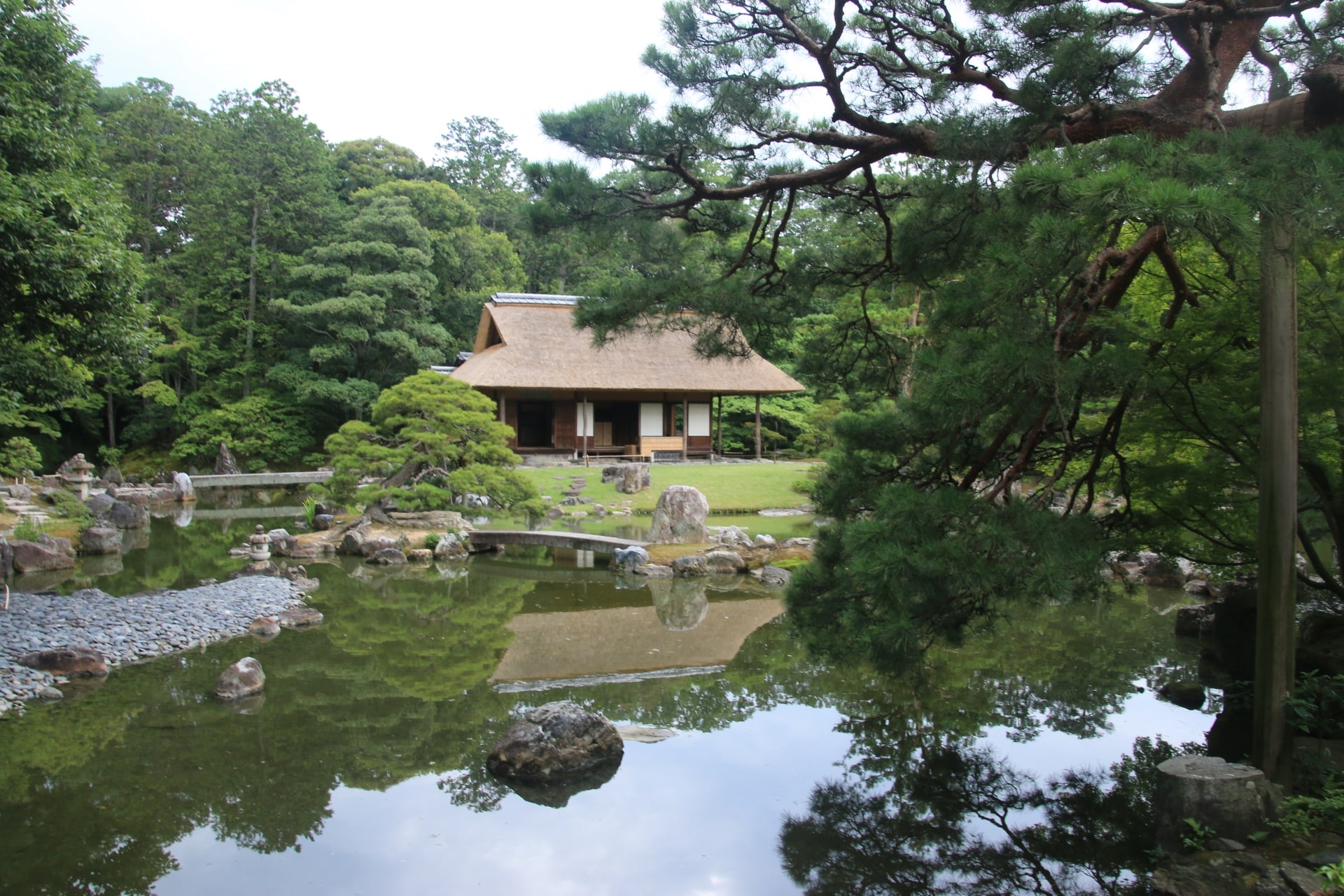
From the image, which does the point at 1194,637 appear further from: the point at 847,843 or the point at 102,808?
the point at 102,808

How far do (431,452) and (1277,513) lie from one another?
1118 cm

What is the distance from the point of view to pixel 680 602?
9711mm

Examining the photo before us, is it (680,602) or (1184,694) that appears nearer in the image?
(1184,694)

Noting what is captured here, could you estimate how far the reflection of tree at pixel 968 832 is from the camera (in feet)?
12.9

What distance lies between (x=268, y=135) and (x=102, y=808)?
2440cm

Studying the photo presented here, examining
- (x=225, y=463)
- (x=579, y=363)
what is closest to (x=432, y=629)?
(x=579, y=363)

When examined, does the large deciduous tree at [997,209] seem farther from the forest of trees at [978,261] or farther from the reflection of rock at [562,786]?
the reflection of rock at [562,786]

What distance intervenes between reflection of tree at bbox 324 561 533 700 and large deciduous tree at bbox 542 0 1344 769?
327cm

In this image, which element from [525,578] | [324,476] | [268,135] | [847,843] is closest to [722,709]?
[847,843]

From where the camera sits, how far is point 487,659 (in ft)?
24.6

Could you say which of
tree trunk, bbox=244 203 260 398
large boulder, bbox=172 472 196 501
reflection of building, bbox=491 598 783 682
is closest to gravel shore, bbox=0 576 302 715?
reflection of building, bbox=491 598 783 682

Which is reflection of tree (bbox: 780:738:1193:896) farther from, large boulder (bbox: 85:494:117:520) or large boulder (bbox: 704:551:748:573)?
large boulder (bbox: 85:494:117:520)

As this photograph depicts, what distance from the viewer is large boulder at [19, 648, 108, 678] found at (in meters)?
6.71

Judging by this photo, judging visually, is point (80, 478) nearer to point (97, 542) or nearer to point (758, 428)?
point (97, 542)
